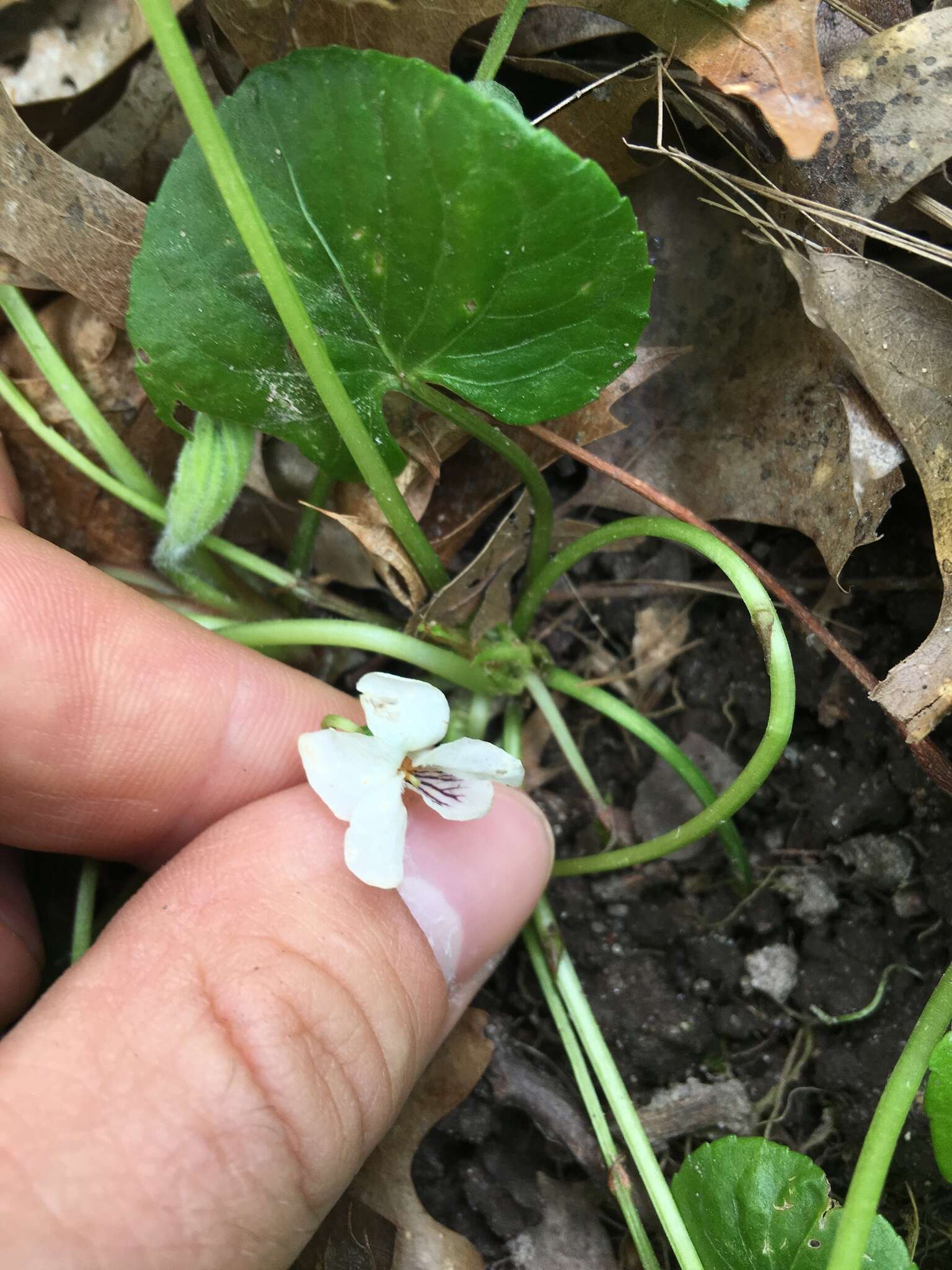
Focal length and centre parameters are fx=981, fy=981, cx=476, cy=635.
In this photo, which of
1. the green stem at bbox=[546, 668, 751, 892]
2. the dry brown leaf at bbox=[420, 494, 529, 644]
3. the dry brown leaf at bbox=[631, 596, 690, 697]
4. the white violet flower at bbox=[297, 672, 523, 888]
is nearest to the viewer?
the white violet flower at bbox=[297, 672, 523, 888]

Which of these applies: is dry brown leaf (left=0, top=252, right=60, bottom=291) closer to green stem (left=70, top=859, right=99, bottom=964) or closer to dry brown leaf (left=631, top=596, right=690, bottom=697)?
green stem (left=70, top=859, right=99, bottom=964)

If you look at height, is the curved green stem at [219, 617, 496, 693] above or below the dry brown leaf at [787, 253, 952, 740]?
below

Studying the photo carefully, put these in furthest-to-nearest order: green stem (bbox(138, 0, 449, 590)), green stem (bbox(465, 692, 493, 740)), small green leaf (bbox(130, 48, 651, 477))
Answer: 1. green stem (bbox(465, 692, 493, 740))
2. small green leaf (bbox(130, 48, 651, 477))
3. green stem (bbox(138, 0, 449, 590))

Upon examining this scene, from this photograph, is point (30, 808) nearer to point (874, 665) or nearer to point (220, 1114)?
point (220, 1114)

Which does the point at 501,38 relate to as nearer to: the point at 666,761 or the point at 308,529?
the point at 308,529

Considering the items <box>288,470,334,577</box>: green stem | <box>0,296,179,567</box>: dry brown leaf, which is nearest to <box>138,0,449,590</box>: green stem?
<box>288,470,334,577</box>: green stem

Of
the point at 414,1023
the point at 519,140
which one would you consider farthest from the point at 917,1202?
the point at 519,140

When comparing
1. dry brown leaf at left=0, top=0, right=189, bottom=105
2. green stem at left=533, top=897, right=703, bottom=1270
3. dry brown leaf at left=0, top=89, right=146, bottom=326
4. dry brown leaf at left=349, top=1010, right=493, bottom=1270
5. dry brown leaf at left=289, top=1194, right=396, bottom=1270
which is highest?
dry brown leaf at left=0, top=0, right=189, bottom=105
